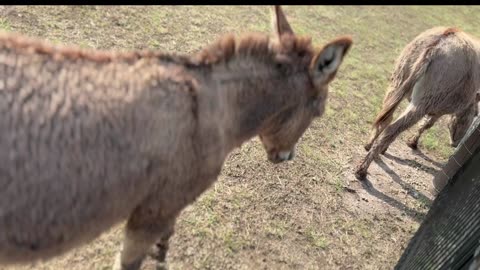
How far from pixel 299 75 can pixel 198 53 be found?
678 mm

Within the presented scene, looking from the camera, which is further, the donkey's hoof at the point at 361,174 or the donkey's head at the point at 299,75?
the donkey's hoof at the point at 361,174

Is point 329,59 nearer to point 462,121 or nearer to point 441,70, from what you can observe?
point 441,70

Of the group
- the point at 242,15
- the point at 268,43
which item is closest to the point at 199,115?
the point at 268,43

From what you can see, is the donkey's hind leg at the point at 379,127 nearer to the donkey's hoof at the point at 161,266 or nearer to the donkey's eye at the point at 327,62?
the donkey's eye at the point at 327,62

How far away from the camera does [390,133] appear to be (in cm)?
496

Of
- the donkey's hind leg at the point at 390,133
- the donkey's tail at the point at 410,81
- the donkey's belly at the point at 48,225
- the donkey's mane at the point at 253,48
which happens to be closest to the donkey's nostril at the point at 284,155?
the donkey's mane at the point at 253,48

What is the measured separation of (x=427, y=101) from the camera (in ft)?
16.0

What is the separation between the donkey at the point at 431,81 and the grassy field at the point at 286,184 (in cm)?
53

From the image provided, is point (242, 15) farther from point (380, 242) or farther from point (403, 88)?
point (380, 242)

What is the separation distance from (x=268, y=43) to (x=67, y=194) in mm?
1488

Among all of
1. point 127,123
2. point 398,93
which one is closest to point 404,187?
point 398,93

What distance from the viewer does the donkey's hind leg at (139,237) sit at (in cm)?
258

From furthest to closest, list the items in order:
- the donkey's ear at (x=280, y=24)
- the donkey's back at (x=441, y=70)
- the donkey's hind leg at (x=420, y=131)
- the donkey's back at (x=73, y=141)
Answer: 1. the donkey's hind leg at (x=420, y=131)
2. the donkey's back at (x=441, y=70)
3. the donkey's ear at (x=280, y=24)
4. the donkey's back at (x=73, y=141)

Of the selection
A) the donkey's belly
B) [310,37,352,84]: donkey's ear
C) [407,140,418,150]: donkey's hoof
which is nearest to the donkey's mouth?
[310,37,352,84]: donkey's ear
